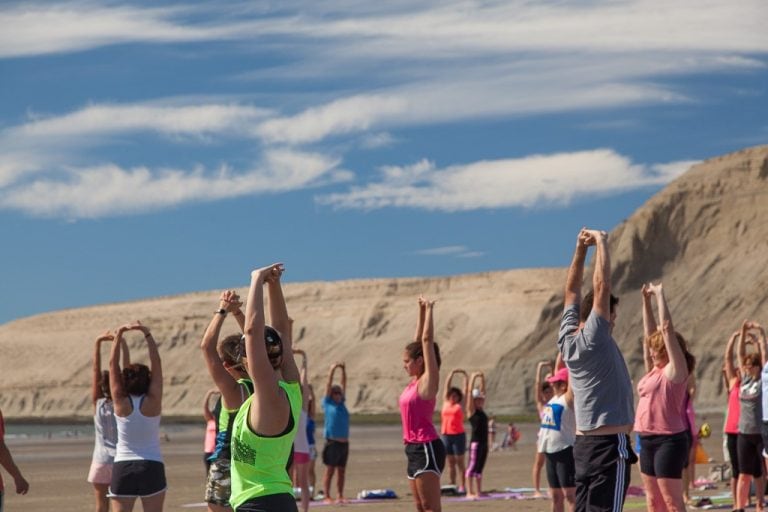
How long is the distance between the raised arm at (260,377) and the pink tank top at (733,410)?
29.4ft

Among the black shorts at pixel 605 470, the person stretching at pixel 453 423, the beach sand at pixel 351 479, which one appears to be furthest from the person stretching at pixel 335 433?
the black shorts at pixel 605 470

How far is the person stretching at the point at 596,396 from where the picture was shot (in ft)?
27.9

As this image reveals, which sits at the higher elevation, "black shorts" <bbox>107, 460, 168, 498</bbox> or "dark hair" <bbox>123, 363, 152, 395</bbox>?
"dark hair" <bbox>123, 363, 152, 395</bbox>

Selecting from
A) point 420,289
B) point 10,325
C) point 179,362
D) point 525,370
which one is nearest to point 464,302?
point 420,289

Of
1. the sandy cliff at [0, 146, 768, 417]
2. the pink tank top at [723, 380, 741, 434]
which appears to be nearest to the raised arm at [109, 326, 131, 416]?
the pink tank top at [723, 380, 741, 434]

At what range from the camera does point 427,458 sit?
10844 millimetres

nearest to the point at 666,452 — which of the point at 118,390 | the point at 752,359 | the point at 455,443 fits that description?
the point at 752,359

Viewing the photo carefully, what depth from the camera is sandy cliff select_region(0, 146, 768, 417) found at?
7712 cm

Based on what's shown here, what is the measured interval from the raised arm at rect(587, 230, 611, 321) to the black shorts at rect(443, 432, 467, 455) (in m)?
11.6

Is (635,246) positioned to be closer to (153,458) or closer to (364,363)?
(364,363)

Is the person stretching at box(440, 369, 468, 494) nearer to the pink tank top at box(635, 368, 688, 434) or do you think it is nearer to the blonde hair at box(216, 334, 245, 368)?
the pink tank top at box(635, 368, 688, 434)

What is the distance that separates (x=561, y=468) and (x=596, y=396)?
457 centimetres

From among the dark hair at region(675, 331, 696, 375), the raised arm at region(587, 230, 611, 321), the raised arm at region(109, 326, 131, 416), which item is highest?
the raised arm at region(587, 230, 611, 321)

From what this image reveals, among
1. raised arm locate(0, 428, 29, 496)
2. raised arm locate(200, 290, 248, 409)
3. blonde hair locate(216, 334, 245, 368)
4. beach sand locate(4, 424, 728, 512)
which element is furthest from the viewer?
beach sand locate(4, 424, 728, 512)
